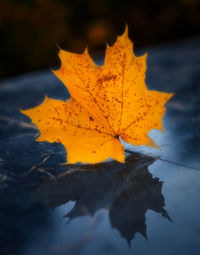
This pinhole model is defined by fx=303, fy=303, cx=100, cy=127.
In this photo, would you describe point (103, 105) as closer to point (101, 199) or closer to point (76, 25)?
point (101, 199)

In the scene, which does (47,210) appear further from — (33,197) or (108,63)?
(108,63)

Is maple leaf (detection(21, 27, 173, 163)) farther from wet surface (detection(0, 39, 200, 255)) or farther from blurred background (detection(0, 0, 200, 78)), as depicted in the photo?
blurred background (detection(0, 0, 200, 78))

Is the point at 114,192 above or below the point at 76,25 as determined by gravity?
below

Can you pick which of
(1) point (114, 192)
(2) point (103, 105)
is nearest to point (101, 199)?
(1) point (114, 192)

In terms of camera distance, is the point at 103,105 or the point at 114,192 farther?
the point at 103,105

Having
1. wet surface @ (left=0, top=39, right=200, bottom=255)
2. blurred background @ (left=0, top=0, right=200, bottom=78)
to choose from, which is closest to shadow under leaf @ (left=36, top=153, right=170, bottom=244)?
wet surface @ (left=0, top=39, right=200, bottom=255)

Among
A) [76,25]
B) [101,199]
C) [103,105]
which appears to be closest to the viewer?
[101,199]

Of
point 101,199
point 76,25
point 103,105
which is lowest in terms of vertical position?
point 101,199
